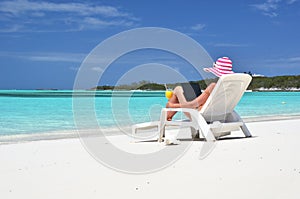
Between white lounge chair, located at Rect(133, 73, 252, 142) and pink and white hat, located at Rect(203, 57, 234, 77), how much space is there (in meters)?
0.33

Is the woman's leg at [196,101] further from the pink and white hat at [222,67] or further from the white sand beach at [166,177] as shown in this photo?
the white sand beach at [166,177]

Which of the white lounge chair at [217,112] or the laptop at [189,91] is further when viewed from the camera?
the laptop at [189,91]

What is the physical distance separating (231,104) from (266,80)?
241 feet

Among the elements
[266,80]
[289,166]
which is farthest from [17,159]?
[266,80]

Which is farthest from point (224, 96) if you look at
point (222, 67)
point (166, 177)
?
point (166, 177)

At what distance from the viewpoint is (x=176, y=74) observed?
7.15 meters

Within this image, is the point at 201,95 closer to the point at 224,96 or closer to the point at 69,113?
the point at 224,96

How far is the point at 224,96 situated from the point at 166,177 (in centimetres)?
300

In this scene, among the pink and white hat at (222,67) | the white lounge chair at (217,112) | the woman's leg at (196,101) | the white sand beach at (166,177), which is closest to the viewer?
the white sand beach at (166,177)

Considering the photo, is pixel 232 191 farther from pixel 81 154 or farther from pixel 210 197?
pixel 81 154

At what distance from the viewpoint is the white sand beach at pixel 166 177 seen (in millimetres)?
3117

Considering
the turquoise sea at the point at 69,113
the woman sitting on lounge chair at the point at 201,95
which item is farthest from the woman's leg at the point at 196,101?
the turquoise sea at the point at 69,113

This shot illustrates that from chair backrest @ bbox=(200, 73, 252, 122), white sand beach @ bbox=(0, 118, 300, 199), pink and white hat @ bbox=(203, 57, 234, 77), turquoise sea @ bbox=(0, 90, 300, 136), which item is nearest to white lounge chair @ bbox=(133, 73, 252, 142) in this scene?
chair backrest @ bbox=(200, 73, 252, 122)

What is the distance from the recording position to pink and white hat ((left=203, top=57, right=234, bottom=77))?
21.7 ft
